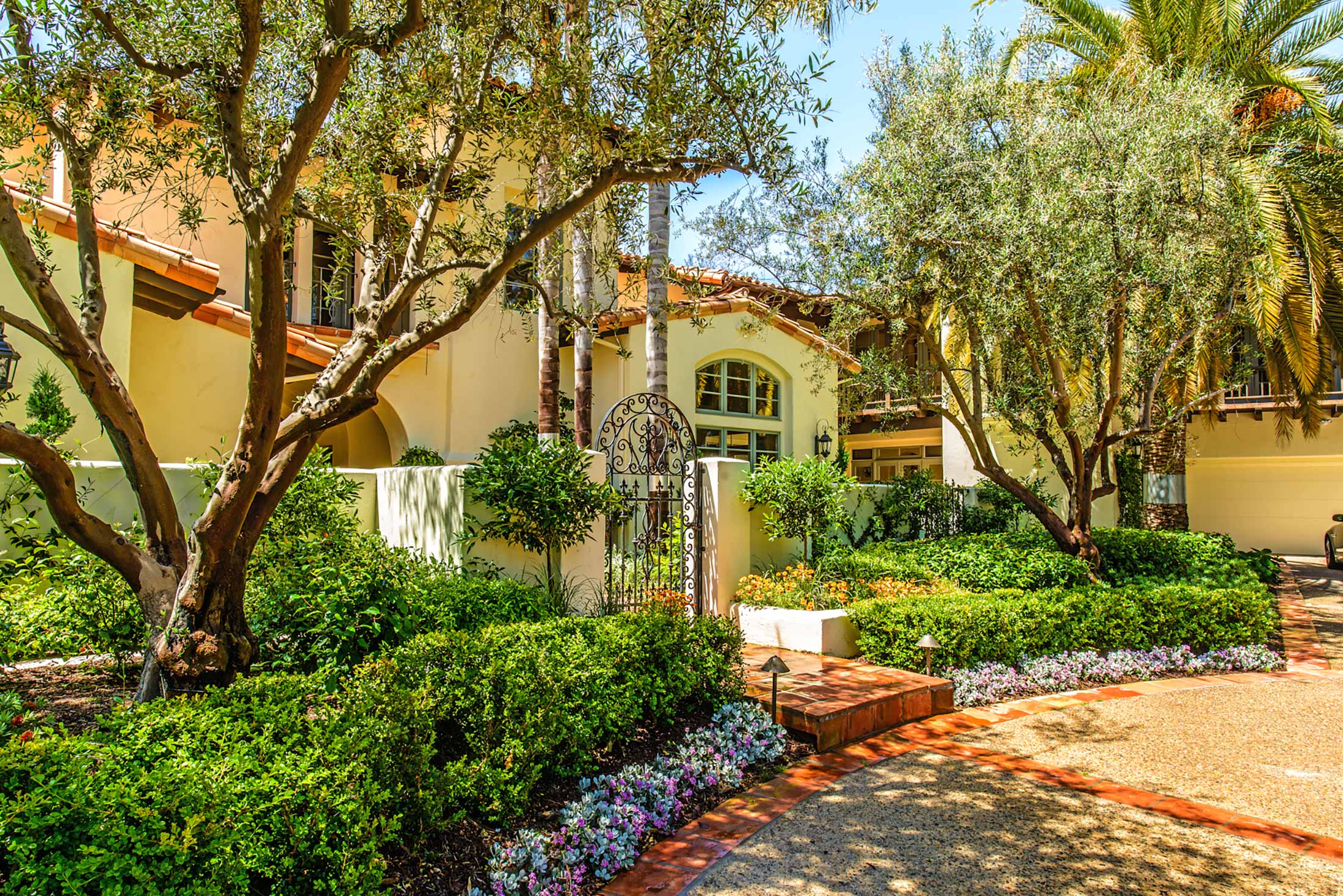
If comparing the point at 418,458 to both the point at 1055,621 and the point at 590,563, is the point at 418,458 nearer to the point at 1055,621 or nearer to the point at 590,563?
the point at 590,563

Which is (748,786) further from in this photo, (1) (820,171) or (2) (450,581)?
(1) (820,171)

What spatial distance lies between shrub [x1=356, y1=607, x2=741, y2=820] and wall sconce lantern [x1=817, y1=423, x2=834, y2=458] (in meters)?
12.0

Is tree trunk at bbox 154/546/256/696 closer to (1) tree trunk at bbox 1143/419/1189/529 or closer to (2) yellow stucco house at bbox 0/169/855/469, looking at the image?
(2) yellow stucco house at bbox 0/169/855/469

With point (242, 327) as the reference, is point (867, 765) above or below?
below

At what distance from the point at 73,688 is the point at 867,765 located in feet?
17.4

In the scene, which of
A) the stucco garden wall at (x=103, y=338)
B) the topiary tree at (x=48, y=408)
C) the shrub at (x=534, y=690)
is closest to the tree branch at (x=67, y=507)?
the shrub at (x=534, y=690)

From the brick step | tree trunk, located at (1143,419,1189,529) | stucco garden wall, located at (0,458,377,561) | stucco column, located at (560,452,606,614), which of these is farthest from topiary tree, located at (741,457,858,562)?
tree trunk, located at (1143,419,1189,529)

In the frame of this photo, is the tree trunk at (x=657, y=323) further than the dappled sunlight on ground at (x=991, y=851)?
Yes

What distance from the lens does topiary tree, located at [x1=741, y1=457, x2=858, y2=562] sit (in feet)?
32.4

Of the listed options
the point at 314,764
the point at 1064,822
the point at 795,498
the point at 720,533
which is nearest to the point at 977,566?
the point at 795,498

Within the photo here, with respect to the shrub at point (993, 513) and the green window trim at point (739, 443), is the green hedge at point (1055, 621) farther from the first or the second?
the green window trim at point (739, 443)

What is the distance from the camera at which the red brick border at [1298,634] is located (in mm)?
8750

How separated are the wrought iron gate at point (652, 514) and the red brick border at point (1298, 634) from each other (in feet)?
22.1

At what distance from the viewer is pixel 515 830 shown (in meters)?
3.88
